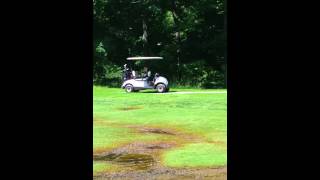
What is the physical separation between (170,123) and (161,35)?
13.3 meters

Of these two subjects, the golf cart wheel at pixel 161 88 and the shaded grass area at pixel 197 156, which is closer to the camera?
the shaded grass area at pixel 197 156

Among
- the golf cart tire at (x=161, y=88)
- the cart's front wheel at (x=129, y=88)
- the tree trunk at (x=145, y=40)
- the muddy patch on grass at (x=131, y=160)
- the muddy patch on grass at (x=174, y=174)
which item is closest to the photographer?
the muddy patch on grass at (x=174, y=174)

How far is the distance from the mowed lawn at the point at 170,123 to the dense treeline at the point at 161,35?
4.80 m

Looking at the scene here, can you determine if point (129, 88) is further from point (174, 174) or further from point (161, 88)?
point (174, 174)

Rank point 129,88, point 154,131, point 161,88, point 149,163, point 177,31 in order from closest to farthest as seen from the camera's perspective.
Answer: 1. point 149,163
2. point 154,131
3. point 161,88
4. point 129,88
5. point 177,31

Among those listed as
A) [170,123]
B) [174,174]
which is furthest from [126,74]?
[174,174]

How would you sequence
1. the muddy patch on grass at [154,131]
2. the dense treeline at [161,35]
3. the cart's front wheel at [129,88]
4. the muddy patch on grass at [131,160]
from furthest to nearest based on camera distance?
the dense treeline at [161,35] → the cart's front wheel at [129,88] → the muddy patch on grass at [154,131] → the muddy patch on grass at [131,160]

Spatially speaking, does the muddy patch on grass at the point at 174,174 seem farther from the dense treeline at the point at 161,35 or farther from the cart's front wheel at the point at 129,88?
the dense treeline at the point at 161,35

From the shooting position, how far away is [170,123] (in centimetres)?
1124

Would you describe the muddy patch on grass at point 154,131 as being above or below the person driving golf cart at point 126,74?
below

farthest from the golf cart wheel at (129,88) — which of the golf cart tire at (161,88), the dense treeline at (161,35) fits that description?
the dense treeline at (161,35)

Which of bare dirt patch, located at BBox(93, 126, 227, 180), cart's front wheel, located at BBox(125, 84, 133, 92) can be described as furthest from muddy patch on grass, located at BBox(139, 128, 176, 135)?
cart's front wheel, located at BBox(125, 84, 133, 92)

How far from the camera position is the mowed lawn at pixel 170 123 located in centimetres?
729

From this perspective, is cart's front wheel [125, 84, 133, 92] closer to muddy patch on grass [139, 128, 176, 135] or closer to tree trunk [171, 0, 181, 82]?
tree trunk [171, 0, 181, 82]
